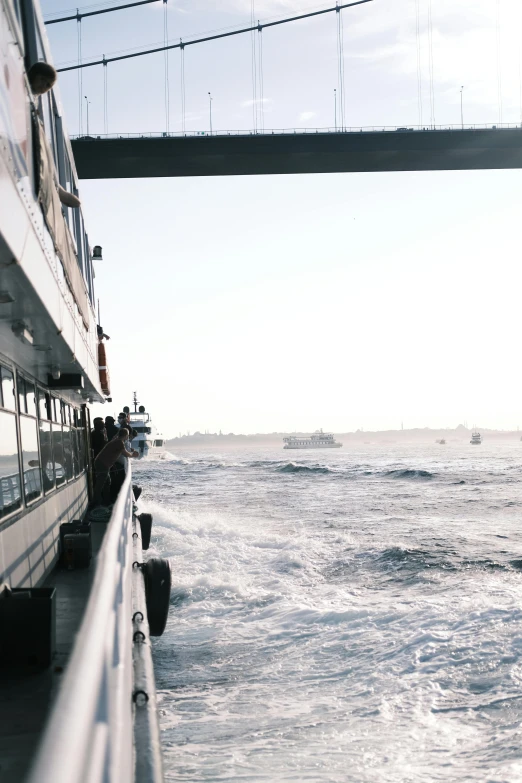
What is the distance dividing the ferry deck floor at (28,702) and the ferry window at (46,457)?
4.73 feet

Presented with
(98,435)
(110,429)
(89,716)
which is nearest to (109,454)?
(98,435)

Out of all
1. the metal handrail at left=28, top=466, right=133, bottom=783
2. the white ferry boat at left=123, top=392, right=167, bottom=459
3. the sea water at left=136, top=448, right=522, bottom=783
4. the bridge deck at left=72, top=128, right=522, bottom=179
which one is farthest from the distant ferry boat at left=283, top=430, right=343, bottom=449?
the metal handrail at left=28, top=466, right=133, bottom=783

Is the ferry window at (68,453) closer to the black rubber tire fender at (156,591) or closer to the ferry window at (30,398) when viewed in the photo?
the black rubber tire fender at (156,591)

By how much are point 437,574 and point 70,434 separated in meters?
6.85

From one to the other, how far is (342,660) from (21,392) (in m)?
4.50

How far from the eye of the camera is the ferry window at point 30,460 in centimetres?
559

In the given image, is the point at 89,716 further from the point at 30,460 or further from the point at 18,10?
the point at 30,460

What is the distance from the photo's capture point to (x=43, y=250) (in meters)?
3.77

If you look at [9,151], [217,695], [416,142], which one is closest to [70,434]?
[217,695]

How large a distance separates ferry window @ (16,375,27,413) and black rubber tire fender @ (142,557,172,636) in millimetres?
2382

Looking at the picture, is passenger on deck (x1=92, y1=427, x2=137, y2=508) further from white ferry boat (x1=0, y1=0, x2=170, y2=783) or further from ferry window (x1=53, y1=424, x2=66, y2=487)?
white ferry boat (x1=0, y1=0, x2=170, y2=783)

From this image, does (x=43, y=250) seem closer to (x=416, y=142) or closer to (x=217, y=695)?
(x=217, y=695)

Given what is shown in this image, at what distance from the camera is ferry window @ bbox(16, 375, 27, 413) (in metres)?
5.55

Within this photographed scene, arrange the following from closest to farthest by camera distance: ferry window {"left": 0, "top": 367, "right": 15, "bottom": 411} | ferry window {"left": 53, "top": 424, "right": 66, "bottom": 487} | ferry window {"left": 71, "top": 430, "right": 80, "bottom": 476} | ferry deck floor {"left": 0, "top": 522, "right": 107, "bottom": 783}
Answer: ferry deck floor {"left": 0, "top": 522, "right": 107, "bottom": 783}, ferry window {"left": 0, "top": 367, "right": 15, "bottom": 411}, ferry window {"left": 53, "top": 424, "right": 66, "bottom": 487}, ferry window {"left": 71, "top": 430, "right": 80, "bottom": 476}
